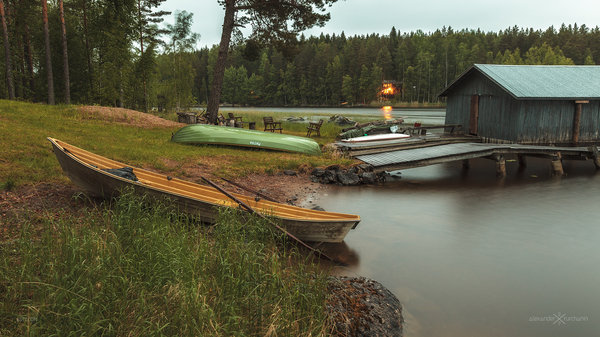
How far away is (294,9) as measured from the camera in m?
19.5

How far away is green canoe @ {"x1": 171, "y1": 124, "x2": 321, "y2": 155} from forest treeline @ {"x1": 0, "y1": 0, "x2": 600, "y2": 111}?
23.4 feet

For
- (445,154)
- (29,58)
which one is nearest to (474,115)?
(445,154)

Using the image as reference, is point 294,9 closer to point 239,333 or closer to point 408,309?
point 408,309

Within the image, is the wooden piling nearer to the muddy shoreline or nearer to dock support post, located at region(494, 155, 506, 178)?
dock support post, located at region(494, 155, 506, 178)

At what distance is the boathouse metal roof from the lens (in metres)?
16.8

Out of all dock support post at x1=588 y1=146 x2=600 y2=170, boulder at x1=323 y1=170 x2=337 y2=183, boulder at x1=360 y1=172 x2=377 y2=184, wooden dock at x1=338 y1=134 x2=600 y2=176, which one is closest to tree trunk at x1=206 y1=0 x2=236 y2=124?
wooden dock at x1=338 y1=134 x2=600 y2=176

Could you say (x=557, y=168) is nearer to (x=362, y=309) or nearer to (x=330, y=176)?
(x=330, y=176)

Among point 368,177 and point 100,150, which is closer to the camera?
point 100,150

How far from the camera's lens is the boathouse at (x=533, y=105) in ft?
56.1

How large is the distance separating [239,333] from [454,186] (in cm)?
1192

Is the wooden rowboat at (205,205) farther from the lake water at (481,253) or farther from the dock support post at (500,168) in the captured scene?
the dock support post at (500,168)

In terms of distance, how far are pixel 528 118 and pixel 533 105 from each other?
64 centimetres

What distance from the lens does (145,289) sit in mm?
3730

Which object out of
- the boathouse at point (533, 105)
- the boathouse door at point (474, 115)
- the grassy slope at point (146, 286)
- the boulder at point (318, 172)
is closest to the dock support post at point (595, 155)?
the boathouse at point (533, 105)
